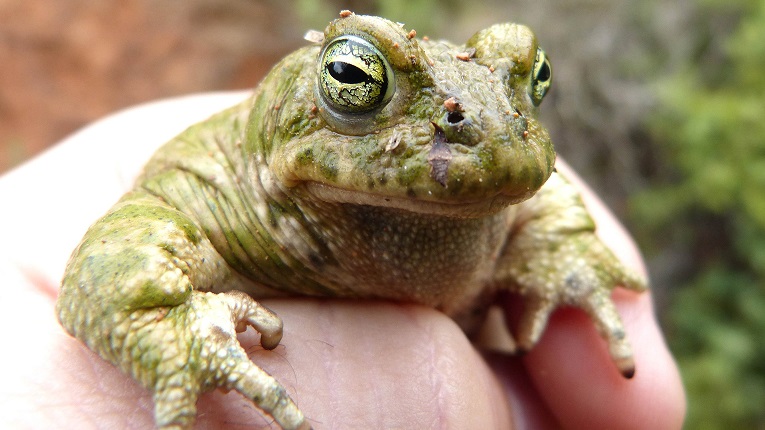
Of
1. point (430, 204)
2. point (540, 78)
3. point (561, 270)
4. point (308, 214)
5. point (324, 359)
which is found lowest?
point (324, 359)

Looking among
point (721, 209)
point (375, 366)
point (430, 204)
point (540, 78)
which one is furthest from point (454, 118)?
point (721, 209)

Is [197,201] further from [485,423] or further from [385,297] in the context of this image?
[485,423]

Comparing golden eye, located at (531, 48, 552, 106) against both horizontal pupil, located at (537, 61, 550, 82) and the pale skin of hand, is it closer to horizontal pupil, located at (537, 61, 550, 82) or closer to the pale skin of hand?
horizontal pupil, located at (537, 61, 550, 82)

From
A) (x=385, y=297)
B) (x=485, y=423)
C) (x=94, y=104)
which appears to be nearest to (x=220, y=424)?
(x=385, y=297)

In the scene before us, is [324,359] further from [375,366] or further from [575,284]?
[575,284]

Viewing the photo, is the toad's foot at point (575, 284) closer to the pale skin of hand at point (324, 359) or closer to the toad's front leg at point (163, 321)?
the pale skin of hand at point (324, 359)

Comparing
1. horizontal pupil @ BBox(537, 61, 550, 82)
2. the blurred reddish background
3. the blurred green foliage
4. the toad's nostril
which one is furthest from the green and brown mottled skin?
the blurred reddish background
